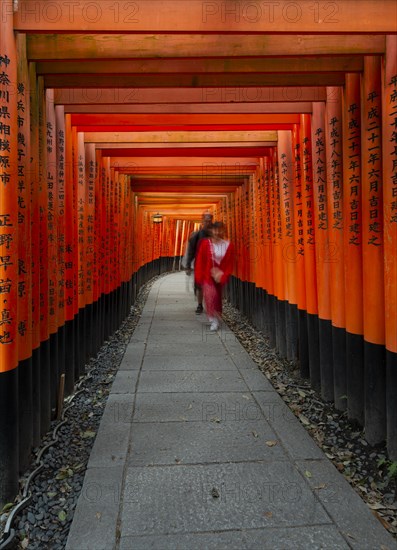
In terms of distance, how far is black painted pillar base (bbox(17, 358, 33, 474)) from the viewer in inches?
113

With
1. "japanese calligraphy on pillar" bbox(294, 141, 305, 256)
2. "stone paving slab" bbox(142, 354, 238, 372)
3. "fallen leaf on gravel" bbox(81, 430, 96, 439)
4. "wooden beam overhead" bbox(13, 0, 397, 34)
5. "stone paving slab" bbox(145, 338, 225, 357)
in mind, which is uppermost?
"wooden beam overhead" bbox(13, 0, 397, 34)

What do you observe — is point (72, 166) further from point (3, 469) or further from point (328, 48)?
point (3, 469)

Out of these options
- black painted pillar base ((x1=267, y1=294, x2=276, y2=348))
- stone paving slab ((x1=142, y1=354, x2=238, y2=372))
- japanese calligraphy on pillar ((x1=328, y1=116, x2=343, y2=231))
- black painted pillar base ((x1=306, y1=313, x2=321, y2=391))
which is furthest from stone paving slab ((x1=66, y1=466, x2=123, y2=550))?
black painted pillar base ((x1=267, y1=294, x2=276, y2=348))

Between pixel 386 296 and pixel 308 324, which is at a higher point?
pixel 386 296

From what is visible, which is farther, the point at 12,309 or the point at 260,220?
the point at 260,220

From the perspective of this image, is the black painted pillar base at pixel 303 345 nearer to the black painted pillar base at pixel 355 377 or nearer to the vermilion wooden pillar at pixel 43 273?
the black painted pillar base at pixel 355 377

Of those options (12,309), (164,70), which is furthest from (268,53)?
(12,309)

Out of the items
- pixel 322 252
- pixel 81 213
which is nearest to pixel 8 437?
pixel 322 252

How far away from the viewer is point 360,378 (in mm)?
3475

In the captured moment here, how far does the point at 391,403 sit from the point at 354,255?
124 centimetres

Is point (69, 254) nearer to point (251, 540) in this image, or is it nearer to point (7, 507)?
point (7, 507)

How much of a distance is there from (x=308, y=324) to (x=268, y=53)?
9.31 ft

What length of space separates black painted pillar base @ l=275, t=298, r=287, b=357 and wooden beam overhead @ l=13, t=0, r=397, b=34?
375 centimetres

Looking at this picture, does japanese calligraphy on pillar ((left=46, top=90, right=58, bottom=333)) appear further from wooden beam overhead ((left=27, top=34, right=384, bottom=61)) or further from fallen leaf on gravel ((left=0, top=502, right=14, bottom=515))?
fallen leaf on gravel ((left=0, top=502, right=14, bottom=515))
